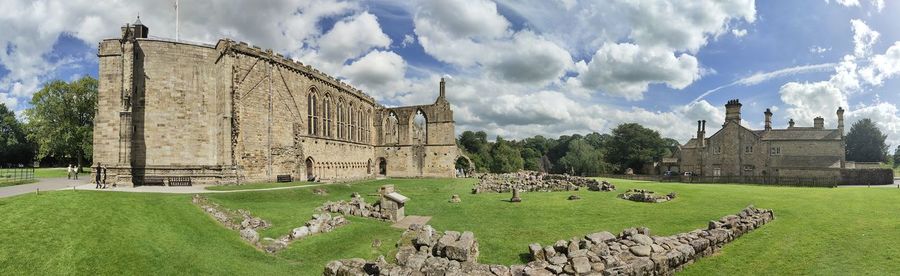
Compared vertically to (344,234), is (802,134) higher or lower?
higher

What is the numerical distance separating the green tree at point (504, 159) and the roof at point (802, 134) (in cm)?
4315

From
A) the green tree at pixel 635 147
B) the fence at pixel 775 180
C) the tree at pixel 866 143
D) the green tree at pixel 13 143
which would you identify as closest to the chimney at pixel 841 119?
the fence at pixel 775 180

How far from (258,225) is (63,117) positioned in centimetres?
4931

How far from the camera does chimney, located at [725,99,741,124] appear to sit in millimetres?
45969

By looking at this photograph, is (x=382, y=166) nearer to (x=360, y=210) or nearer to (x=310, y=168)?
(x=310, y=168)

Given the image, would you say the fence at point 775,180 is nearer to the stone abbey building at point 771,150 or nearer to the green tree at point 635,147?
the stone abbey building at point 771,150

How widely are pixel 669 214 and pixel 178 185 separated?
28.1 meters

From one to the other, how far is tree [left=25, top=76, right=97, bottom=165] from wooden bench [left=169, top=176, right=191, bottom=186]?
1099 inches

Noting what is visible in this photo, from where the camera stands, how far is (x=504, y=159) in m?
82.7

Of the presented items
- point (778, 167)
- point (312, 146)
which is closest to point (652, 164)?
point (778, 167)

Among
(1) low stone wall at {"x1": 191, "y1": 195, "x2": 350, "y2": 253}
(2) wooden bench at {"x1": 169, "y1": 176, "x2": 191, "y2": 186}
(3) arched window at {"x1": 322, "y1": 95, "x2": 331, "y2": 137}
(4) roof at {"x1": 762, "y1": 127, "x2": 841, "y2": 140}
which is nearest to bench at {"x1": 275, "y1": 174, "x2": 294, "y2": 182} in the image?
(2) wooden bench at {"x1": 169, "y1": 176, "x2": 191, "y2": 186}

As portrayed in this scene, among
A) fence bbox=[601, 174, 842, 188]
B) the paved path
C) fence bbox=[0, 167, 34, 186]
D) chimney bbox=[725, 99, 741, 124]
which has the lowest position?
fence bbox=[601, 174, 842, 188]

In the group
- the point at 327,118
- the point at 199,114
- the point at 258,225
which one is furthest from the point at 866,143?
the point at 199,114

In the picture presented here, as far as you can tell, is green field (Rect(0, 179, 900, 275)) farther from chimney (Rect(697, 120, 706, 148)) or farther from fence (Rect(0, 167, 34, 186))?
chimney (Rect(697, 120, 706, 148))
